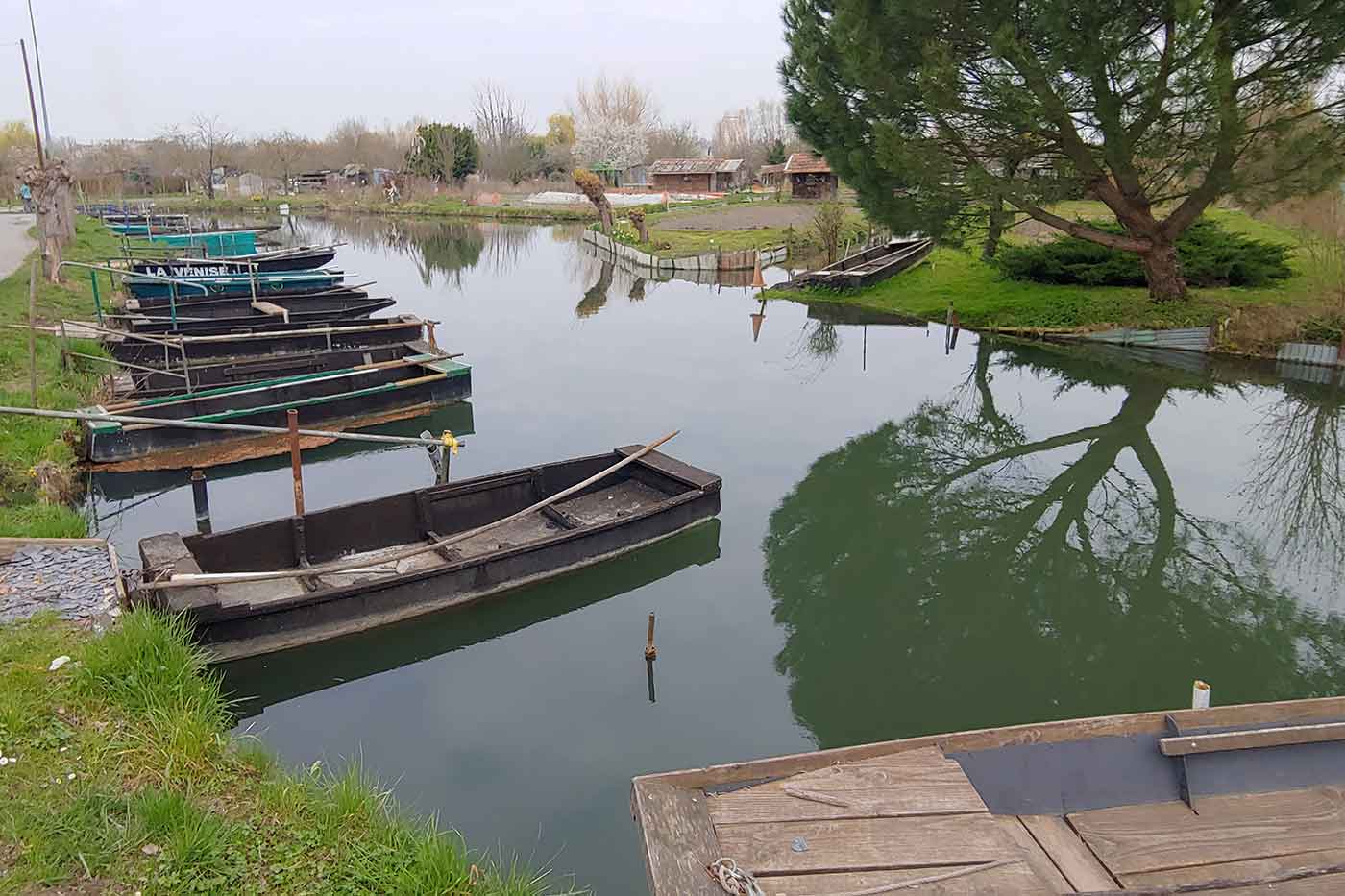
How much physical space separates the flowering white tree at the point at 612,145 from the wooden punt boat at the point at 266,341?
6571 centimetres

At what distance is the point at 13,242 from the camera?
89.8 ft

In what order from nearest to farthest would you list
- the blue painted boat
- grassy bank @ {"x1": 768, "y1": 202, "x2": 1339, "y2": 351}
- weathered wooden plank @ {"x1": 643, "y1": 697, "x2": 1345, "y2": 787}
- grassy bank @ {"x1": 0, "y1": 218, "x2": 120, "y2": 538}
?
weathered wooden plank @ {"x1": 643, "y1": 697, "x2": 1345, "y2": 787}, grassy bank @ {"x1": 0, "y1": 218, "x2": 120, "y2": 538}, grassy bank @ {"x1": 768, "y1": 202, "x2": 1339, "y2": 351}, the blue painted boat

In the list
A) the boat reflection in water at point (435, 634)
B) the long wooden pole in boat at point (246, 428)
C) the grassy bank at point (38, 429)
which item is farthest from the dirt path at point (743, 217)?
the boat reflection in water at point (435, 634)

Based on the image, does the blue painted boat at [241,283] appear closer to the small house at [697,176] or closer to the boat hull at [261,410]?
the boat hull at [261,410]

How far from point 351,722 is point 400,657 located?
93 cm

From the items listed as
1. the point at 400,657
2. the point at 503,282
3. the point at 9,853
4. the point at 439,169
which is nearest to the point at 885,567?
the point at 400,657

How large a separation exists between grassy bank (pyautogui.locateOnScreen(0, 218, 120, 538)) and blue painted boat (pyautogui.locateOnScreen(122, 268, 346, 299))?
11.2 feet

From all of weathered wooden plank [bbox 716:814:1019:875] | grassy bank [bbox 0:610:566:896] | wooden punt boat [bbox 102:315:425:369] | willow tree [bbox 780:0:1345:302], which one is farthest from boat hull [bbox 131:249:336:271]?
weathered wooden plank [bbox 716:814:1019:875]

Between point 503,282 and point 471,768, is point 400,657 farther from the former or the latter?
point 503,282

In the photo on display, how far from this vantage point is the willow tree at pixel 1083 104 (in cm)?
1672

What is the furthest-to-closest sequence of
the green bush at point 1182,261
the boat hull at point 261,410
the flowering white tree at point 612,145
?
the flowering white tree at point 612,145, the green bush at point 1182,261, the boat hull at point 261,410

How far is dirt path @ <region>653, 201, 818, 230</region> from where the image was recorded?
44.1 meters

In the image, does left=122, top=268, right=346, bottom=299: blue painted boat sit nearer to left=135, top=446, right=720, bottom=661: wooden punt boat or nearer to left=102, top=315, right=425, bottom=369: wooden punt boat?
left=102, top=315, right=425, bottom=369: wooden punt boat

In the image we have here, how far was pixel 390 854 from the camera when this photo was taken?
445cm
